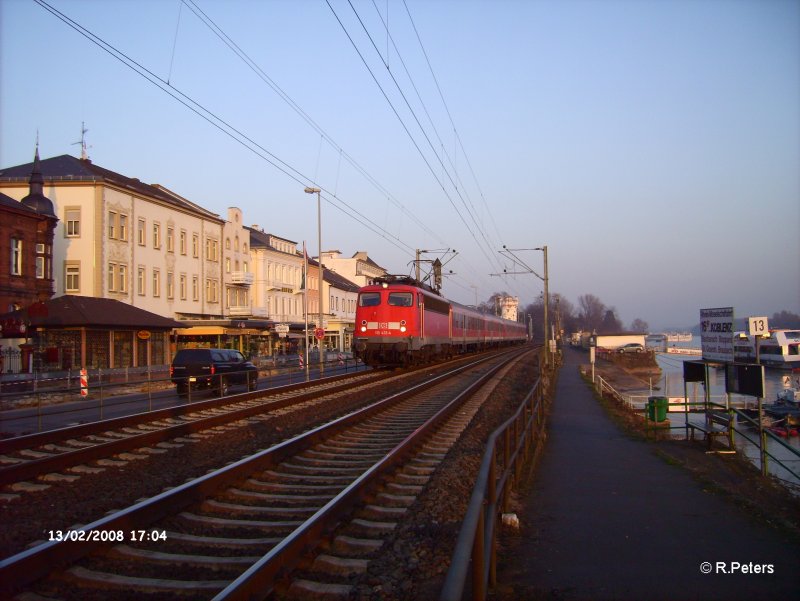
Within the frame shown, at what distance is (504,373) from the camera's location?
105 ft

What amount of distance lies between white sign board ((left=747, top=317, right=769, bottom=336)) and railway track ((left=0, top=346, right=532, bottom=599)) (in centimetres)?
774

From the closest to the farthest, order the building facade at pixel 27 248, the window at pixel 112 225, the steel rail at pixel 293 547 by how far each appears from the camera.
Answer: the steel rail at pixel 293 547, the building facade at pixel 27 248, the window at pixel 112 225

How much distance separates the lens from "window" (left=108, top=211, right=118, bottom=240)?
42344mm

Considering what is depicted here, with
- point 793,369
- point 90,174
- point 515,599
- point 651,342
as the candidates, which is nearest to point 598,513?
point 515,599

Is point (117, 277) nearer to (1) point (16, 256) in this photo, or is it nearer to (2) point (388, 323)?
(1) point (16, 256)

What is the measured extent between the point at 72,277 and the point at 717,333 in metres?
37.3

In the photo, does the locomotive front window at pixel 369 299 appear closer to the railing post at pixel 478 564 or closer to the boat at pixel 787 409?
the boat at pixel 787 409

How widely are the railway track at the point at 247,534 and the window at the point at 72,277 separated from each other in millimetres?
35576

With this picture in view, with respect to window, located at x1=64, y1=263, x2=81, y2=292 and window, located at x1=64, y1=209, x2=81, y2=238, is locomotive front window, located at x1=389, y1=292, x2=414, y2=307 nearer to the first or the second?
window, located at x1=64, y1=263, x2=81, y2=292

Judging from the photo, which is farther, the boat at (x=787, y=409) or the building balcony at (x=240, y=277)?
the building balcony at (x=240, y=277)

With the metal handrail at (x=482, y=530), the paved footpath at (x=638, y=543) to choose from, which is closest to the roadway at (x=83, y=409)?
the metal handrail at (x=482, y=530)

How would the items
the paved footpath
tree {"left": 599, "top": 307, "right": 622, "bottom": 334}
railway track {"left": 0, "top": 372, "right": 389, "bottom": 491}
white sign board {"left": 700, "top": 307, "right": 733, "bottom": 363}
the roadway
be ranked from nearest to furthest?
the paved footpath, railway track {"left": 0, "top": 372, "right": 389, "bottom": 491}, the roadway, white sign board {"left": 700, "top": 307, "right": 733, "bottom": 363}, tree {"left": 599, "top": 307, "right": 622, "bottom": 334}

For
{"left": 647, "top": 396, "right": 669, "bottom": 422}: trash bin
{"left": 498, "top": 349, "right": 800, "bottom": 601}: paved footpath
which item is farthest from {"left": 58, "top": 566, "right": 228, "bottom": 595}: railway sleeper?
{"left": 647, "top": 396, "right": 669, "bottom": 422}: trash bin

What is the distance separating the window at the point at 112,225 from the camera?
139 feet
